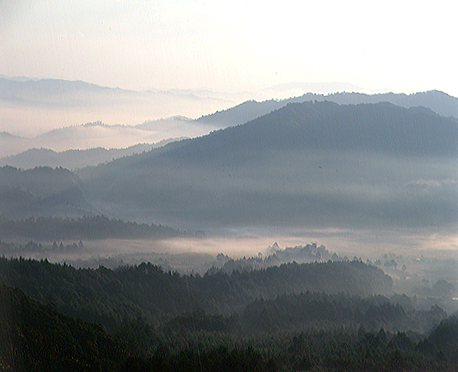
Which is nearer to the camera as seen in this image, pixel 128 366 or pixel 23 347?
pixel 23 347

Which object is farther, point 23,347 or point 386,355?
point 386,355

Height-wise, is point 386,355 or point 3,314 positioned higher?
point 3,314

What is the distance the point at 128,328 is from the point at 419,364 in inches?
3582

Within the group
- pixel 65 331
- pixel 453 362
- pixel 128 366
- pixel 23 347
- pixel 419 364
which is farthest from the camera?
pixel 453 362

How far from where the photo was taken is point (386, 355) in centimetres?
18050

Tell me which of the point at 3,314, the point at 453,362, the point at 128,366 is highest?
the point at 3,314

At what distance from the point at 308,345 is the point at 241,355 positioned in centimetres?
4028

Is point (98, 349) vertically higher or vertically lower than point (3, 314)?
lower

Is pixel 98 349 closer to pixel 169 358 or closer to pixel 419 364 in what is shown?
pixel 169 358

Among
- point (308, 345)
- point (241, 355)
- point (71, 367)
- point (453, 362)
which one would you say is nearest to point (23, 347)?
point (71, 367)

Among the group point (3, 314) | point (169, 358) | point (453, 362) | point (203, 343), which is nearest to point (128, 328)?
point (203, 343)

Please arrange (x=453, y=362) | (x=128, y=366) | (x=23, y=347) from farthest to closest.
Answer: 1. (x=453, y=362)
2. (x=128, y=366)
3. (x=23, y=347)

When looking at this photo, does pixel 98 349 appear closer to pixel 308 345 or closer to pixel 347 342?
pixel 308 345

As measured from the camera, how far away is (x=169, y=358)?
151750mm
